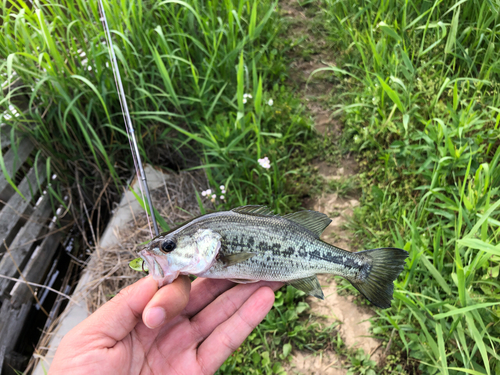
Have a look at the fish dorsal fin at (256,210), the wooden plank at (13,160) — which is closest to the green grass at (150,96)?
the wooden plank at (13,160)

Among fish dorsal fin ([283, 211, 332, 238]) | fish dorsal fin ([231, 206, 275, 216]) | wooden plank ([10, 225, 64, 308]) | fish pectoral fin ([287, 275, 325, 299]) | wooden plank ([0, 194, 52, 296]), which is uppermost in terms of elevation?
fish dorsal fin ([231, 206, 275, 216])

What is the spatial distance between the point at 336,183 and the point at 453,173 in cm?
115

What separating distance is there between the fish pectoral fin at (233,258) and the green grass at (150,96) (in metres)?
1.25

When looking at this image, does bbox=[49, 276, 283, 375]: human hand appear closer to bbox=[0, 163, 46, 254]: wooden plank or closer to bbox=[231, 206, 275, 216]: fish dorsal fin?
bbox=[231, 206, 275, 216]: fish dorsal fin

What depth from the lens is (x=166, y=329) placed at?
2.13m

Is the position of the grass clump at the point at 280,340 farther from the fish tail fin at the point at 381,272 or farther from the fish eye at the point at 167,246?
the fish eye at the point at 167,246

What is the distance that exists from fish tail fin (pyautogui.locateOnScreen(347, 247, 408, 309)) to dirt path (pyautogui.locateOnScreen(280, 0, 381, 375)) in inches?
33.5

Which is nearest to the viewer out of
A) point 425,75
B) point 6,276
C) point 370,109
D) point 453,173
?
point 453,173

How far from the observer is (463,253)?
260 cm

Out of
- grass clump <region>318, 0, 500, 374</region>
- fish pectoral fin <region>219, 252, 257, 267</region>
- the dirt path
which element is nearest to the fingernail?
fish pectoral fin <region>219, 252, 257, 267</region>

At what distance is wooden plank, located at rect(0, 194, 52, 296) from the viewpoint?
3408mm

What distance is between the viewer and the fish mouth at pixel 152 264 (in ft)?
6.03

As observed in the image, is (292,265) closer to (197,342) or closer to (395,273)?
(395,273)

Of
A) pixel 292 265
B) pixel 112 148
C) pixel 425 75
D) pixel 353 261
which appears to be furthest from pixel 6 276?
pixel 425 75
